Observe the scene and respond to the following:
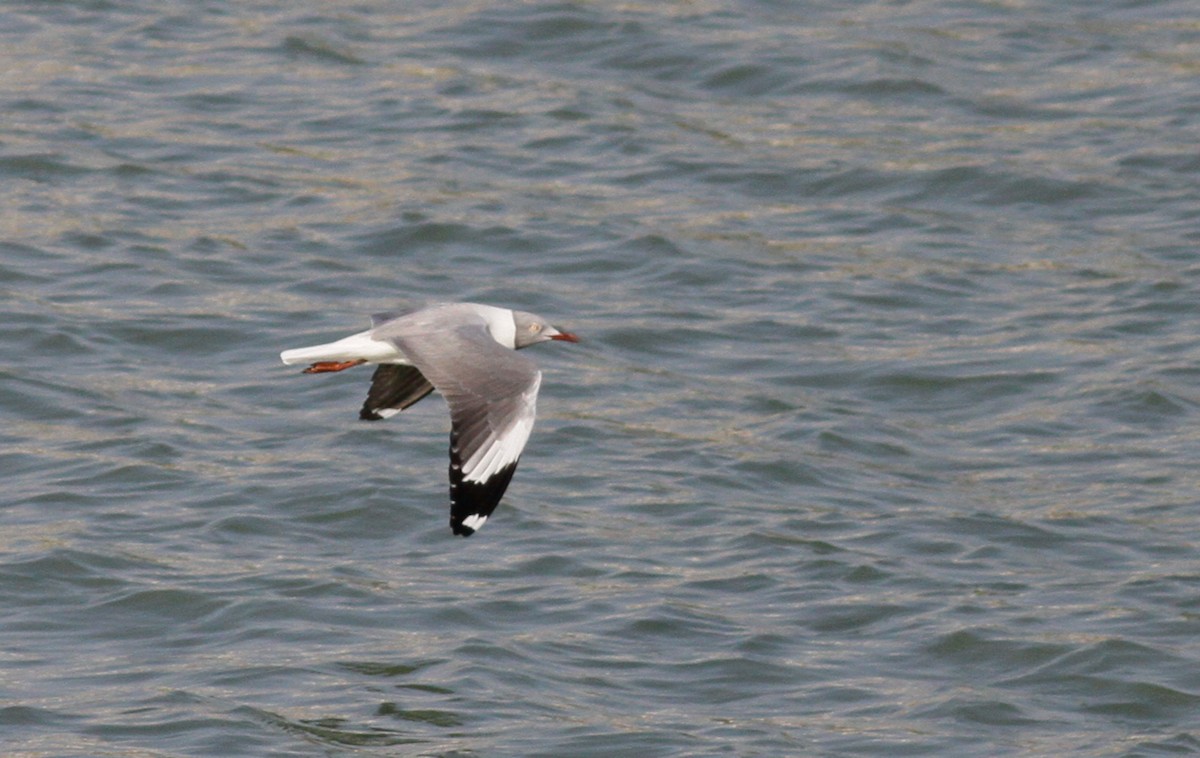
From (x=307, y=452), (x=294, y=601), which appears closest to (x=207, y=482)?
(x=307, y=452)

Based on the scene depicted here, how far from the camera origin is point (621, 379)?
12023mm

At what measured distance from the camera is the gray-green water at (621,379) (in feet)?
29.7

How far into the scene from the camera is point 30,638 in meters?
9.26

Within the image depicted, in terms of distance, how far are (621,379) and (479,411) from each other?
4.08 m

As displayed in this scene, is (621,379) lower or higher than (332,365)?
lower

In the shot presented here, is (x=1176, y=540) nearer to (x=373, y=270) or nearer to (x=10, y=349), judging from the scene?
(x=373, y=270)

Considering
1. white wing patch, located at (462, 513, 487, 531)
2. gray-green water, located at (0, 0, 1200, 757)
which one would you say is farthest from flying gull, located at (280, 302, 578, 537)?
gray-green water, located at (0, 0, 1200, 757)

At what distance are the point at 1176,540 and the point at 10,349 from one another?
6039 millimetres

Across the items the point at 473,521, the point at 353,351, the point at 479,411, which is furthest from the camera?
the point at 353,351

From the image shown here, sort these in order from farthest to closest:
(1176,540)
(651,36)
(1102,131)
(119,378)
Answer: (651,36), (1102,131), (119,378), (1176,540)

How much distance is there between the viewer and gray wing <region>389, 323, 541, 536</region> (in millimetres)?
7762

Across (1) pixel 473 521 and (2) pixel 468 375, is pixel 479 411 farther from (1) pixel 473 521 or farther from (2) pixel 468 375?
(1) pixel 473 521

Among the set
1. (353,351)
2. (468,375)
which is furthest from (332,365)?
(468,375)

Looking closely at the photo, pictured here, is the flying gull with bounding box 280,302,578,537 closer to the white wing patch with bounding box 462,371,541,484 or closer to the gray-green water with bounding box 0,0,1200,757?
the white wing patch with bounding box 462,371,541,484
